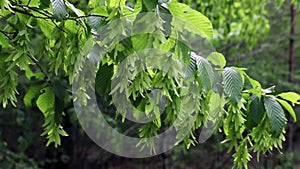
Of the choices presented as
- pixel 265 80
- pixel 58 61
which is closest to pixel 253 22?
pixel 265 80

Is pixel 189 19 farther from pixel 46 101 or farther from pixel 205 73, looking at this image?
pixel 46 101

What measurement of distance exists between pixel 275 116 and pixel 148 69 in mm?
379

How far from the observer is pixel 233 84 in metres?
1.02

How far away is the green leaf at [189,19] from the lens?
34.8 inches

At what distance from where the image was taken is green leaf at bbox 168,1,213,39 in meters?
0.88

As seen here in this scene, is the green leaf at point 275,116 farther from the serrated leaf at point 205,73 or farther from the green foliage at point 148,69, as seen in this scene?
the serrated leaf at point 205,73

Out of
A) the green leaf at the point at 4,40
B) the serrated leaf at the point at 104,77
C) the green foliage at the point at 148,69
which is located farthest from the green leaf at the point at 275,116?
the green leaf at the point at 4,40

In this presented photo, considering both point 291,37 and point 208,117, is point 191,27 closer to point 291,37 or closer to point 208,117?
point 208,117

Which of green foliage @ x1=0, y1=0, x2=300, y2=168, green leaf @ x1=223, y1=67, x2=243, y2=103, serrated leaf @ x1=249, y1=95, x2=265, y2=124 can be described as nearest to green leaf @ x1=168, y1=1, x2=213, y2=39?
green foliage @ x1=0, y1=0, x2=300, y2=168

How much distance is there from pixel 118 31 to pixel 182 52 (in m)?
0.15

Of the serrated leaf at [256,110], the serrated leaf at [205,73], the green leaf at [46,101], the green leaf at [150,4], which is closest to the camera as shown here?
the green leaf at [150,4]

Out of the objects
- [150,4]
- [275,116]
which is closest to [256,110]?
[275,116]

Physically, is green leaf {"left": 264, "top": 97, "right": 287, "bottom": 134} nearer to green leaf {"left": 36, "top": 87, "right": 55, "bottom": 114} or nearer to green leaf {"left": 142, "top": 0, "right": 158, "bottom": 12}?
green leaf {"left": 142, "top": 0, "right": 158, "bottom": 12}

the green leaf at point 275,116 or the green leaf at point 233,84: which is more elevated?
the green leaf at point 233,84
